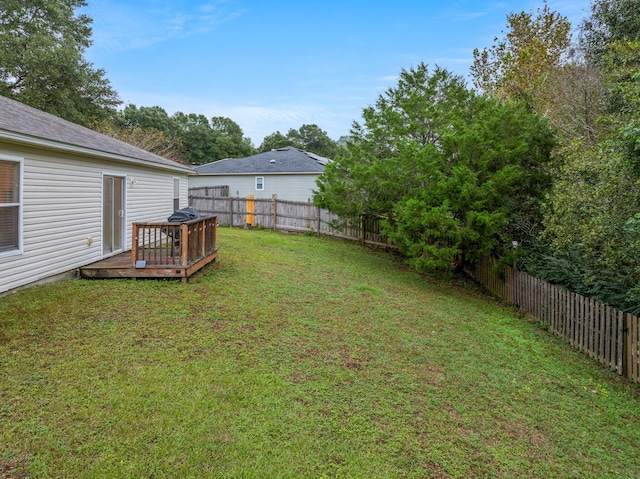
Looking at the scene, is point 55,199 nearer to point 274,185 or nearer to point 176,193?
point 176,193

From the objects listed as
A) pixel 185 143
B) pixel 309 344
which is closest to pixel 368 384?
pixel 309 344

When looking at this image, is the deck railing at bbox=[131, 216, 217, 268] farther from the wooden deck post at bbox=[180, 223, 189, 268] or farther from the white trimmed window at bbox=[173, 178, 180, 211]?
the white trimmed window at bbox=[173, 178, 180, 211]

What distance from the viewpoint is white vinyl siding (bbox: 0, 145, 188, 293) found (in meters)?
5.69

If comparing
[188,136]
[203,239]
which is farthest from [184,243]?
[188,136]

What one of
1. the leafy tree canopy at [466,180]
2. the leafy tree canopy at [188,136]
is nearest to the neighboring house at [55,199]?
the leafy tree canopy at [466,180]

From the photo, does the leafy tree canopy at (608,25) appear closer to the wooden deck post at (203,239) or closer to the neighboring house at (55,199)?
the wooden deck post at (203,239)

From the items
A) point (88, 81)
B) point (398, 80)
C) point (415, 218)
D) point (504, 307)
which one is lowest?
point (504, 307)

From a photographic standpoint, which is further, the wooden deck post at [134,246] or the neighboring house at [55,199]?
the wooden deck post at [134,246]

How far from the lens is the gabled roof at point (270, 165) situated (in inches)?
843

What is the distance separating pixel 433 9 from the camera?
584 inches

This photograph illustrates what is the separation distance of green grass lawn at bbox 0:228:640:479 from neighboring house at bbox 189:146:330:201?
14994 mm

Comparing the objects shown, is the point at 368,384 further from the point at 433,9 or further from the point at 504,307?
the point at 433,9

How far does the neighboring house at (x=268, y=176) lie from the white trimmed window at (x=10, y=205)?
1566cm

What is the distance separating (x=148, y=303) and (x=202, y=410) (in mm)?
3139
